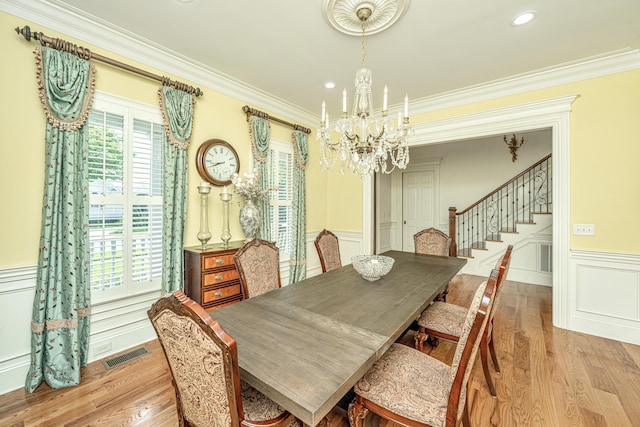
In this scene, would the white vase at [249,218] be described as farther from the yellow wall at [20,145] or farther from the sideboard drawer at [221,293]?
the yellow wall at [20,145]

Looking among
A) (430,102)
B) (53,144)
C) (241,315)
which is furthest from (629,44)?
(53,144)

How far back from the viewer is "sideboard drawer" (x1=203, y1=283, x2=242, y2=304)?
2.61m

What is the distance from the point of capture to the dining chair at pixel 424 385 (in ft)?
3.55

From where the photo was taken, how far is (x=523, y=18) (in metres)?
2.10

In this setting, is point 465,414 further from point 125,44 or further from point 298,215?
point 125,44

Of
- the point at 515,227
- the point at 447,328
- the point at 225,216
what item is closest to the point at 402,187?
the point at 515,227

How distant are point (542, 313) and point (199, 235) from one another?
14.0ft

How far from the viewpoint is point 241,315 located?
1.52m

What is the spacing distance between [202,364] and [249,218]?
2267mm

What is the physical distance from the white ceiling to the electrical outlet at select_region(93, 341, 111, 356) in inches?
109

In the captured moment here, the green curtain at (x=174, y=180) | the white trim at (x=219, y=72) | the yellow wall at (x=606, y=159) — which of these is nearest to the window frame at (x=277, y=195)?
the white trim at (x=219, y=72)

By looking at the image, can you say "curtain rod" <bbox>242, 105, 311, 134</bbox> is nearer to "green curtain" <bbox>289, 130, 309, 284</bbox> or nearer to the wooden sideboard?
"green curtain" <bbox>289, 130, 309, 284</bbox>

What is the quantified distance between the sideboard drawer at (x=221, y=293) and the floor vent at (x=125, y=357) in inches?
26.1

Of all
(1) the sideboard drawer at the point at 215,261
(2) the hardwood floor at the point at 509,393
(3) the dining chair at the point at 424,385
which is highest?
(1) the sideboard drawer at the point at 215,261
